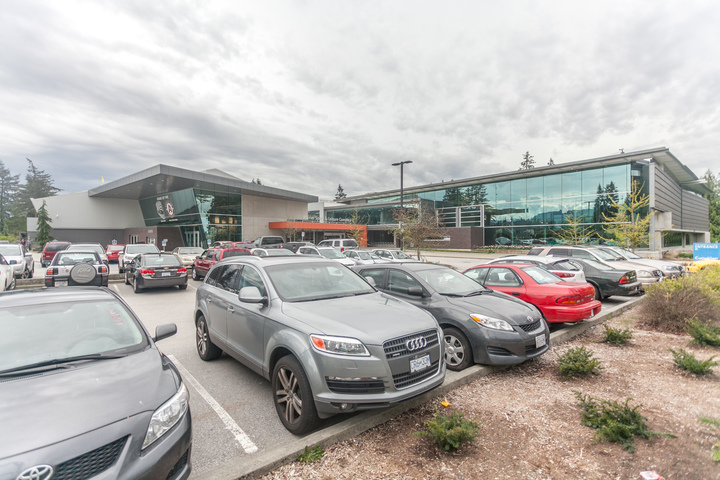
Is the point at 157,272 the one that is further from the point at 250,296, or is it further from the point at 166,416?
the point at 166,416

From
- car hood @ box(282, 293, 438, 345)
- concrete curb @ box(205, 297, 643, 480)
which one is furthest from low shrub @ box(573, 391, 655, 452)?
car hood @ box(282, 293, 438, 345)

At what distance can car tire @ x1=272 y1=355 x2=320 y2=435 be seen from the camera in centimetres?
309

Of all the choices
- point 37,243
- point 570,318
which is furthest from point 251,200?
point 570,318

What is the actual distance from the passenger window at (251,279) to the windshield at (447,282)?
274 centimetres

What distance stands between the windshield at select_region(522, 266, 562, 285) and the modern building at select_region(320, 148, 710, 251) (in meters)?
22.2

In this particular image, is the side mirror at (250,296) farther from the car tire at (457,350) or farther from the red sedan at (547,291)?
the red sedan at (547,291)

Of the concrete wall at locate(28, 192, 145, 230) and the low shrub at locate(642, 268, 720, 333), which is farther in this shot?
the concrete wall at locate(28, 192, 145, 230)

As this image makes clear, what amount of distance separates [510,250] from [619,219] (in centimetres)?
1479

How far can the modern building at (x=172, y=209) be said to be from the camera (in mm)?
36463

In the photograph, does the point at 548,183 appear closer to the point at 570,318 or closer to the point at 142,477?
the point at 570,318

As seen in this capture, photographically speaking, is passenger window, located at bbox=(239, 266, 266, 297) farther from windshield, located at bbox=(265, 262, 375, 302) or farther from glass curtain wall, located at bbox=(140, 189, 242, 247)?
glass curtain wall, located at bbox=(140, 189, 242, 247)

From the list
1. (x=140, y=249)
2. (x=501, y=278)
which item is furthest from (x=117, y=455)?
(x=140, y=249)

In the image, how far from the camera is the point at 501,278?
735 cm

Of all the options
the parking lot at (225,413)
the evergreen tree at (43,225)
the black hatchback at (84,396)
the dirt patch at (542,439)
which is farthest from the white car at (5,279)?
the evergreen tree at (43,225)
